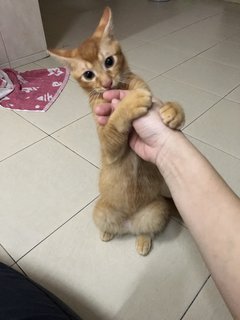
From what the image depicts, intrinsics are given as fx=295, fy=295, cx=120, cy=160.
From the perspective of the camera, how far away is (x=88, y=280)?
3.33 feet

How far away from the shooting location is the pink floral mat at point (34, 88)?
6.11ft

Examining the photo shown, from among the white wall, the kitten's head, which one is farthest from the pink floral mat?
the kitten's head

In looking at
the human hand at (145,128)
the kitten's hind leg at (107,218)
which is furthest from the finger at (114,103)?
the kitten's hind leg at (107,218)

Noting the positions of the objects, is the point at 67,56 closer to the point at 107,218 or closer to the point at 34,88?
the point at 107,218

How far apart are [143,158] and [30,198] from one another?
24.6 inches

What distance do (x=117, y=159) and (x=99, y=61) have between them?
0.31 m

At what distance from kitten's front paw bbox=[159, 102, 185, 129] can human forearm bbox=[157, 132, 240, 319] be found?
1.2 inches

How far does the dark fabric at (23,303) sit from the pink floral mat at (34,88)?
1.27 metres

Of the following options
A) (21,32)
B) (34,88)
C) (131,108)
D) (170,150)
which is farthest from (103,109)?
(21,32)

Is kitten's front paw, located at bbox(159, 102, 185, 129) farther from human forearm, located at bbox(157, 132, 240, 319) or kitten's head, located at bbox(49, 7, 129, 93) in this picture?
kitten's head, located at bbox(49, 7, 129, 93)

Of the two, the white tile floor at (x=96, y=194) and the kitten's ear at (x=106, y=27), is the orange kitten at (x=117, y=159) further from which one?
the white tile floor at (x=96, y=194)

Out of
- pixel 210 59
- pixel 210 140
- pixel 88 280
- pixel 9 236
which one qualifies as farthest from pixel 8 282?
pixel 210 59

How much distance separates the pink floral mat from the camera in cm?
186

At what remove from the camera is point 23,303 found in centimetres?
65
